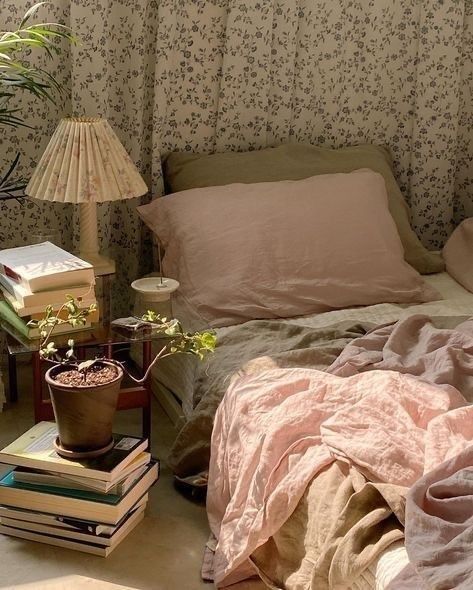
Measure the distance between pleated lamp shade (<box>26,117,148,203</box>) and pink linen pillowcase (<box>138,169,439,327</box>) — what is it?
0.29 meters

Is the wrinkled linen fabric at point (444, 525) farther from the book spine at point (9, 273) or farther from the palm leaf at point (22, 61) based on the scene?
the palm leaf at point (22, 61)

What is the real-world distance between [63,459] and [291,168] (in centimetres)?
141

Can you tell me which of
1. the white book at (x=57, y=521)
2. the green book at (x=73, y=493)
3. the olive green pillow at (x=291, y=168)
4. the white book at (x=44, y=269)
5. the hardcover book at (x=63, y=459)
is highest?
the olive green pillow at (x=291, y=168)

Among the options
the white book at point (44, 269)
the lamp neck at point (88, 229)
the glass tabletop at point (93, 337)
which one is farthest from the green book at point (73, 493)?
the lamp neck at point (88, 229)

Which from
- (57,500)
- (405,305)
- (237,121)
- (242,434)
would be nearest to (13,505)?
(57,500)

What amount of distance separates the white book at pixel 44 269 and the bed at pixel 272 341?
0.42m

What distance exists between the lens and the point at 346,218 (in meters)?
3.09

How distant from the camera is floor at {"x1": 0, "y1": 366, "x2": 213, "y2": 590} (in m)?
2.23

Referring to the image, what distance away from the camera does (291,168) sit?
3285 mm

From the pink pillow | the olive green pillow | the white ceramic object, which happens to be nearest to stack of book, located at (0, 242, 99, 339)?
the white ceramic object

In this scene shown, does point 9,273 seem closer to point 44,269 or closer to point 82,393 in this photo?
point 44,269

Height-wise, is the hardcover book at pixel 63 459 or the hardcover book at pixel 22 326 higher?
the hardcover book at pixel 22 326

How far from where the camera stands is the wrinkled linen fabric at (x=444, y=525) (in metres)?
1.60

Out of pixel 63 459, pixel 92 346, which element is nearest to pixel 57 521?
pixel 63 459
